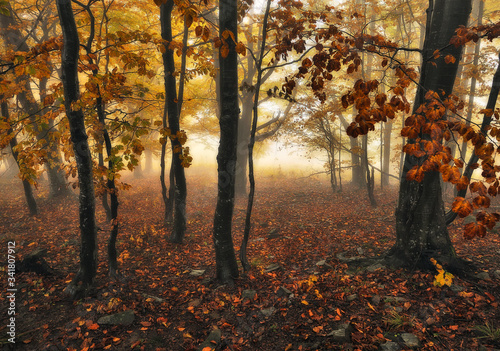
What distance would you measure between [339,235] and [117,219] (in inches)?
249

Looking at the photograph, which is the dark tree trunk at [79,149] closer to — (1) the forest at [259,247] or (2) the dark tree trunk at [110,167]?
(1) the forest at [259,247]

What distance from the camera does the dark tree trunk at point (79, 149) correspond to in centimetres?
409

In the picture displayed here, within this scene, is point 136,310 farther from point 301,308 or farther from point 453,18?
point 453,18

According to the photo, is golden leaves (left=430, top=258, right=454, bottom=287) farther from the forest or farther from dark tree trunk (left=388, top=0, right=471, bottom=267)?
dark tree trunk (left=388, top=0, right=471, bottom=267)

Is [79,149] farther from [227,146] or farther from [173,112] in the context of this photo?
[173,112]

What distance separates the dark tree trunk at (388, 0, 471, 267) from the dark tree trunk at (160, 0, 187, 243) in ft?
17.2

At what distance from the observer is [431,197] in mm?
5000

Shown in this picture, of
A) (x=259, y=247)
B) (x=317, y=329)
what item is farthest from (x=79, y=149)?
(x=259, y=247)

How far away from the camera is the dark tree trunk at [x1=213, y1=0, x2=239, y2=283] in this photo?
4527 millimetres

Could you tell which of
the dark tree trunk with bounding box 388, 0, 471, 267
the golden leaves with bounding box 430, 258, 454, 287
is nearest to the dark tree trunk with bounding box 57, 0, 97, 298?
the dark tree trunk with bounding box 388, 0, 471, 267

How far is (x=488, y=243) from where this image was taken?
638 cm

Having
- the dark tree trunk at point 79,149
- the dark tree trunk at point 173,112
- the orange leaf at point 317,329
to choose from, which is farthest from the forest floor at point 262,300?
the dark tree trunk at point 173,112

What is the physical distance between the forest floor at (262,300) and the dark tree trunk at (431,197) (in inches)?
22.6

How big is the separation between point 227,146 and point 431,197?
4211mm
